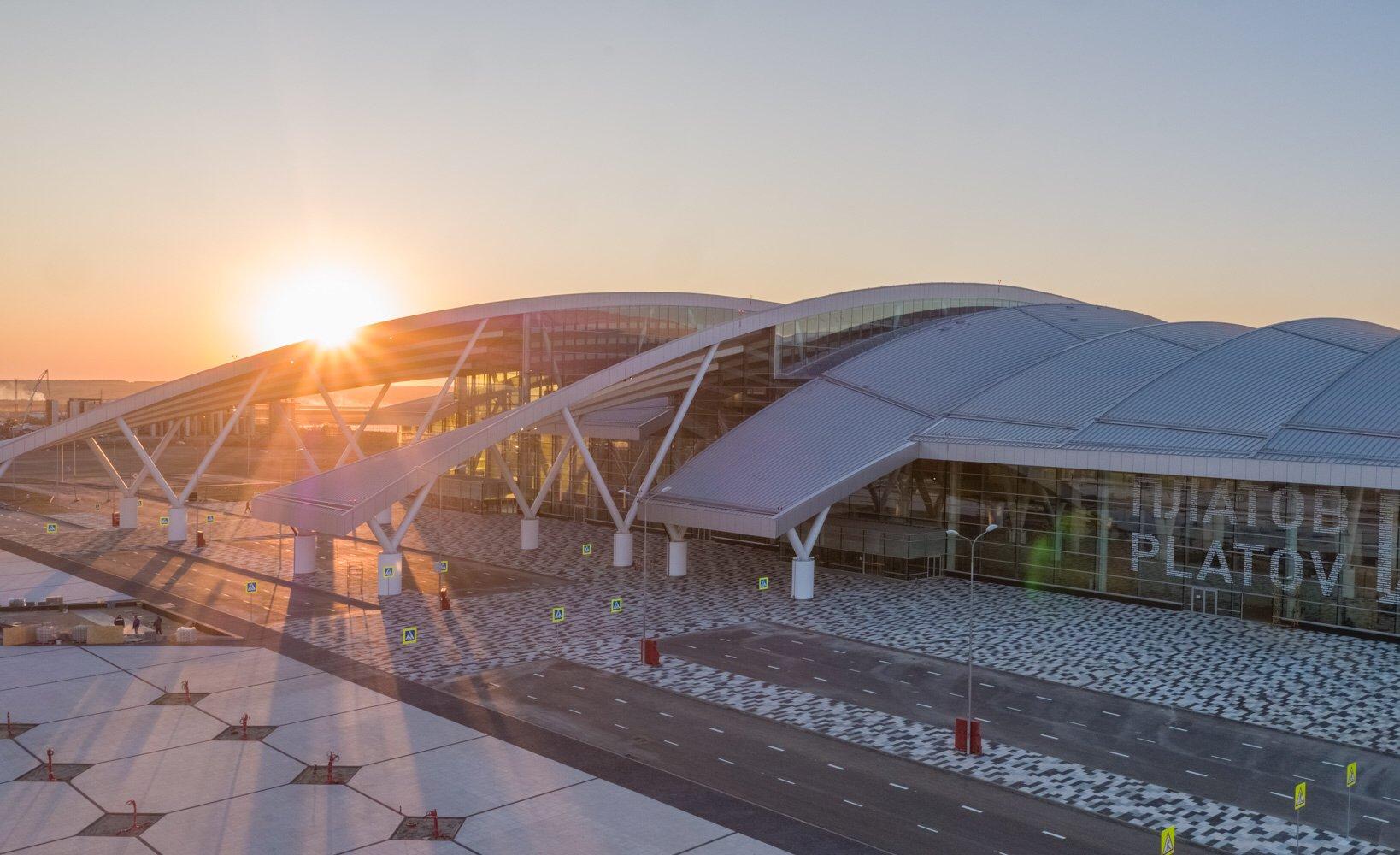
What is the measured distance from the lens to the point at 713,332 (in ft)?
214

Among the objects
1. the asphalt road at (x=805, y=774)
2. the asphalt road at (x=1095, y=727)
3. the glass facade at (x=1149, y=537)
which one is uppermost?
the glass facade at (x=1149, y=537)

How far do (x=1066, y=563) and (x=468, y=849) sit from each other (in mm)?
41976

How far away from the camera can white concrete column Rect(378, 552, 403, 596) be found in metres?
56.8

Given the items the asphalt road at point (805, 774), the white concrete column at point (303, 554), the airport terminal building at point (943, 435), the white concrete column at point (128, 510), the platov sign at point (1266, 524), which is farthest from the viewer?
the white concrete column at point (128, 510)

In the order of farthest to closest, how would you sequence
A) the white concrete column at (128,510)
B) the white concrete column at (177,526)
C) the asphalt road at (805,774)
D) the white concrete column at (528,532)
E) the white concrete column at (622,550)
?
1. the white concrete column at (128,510)
2. the white concrete column at (177,526)
3. the white concrete column at (528,532)
4. the white concrete column at (622,550)
5. the asphalt road at (805,774)

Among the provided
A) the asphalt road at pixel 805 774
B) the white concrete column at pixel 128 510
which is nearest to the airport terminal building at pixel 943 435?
the white concrete column at pixel 128 510

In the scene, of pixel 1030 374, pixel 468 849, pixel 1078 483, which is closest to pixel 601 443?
pixel 1030 374

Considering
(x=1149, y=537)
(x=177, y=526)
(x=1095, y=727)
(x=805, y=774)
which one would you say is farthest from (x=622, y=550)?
(x=805, y=774)

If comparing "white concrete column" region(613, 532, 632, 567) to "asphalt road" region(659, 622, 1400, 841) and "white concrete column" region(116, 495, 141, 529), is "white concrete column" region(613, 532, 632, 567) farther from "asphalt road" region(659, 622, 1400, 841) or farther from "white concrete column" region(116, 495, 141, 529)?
"white concrete column" region(116, 495, 141, 529)

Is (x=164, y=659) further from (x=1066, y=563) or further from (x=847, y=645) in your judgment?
(x=1066, y=563)

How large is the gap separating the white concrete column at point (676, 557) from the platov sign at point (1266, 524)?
24763mm

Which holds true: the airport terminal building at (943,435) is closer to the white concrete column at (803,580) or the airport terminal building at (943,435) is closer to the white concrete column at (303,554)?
the white concrete column at (803,580)

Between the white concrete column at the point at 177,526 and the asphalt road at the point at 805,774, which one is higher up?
the white concrete column at the point at 177,526

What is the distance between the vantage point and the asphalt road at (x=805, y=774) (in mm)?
26672
